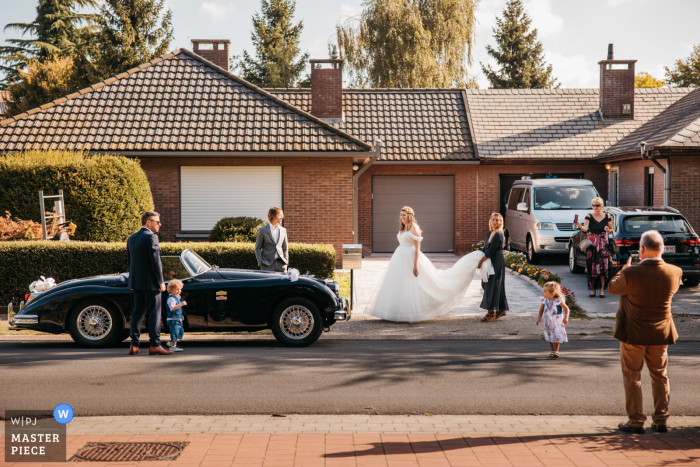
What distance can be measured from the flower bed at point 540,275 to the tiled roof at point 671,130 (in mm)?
4768

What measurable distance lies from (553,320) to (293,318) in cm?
340

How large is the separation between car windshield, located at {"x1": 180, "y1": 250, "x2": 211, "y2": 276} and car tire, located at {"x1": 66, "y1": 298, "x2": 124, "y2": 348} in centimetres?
110

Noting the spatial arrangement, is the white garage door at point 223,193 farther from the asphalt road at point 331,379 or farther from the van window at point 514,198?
the asphalt road at point 331,379

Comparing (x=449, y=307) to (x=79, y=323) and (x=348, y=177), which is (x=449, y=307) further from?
(x=348, y=177)

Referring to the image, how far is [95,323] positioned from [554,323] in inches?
236

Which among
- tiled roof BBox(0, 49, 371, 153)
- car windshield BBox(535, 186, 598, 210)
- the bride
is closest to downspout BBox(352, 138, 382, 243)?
tiled roof BBox(0, 49, 371, 153)

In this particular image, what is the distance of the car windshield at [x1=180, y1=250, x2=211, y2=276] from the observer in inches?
350

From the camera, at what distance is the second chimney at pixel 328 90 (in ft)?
73.6

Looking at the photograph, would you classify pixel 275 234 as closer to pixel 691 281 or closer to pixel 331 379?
pixel 331 379

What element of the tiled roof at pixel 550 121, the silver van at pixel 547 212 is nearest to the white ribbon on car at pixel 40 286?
Result: the silver van at pixel 547 212

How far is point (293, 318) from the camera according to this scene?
8.88m

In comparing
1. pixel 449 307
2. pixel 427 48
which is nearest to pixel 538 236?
pixel 449 307

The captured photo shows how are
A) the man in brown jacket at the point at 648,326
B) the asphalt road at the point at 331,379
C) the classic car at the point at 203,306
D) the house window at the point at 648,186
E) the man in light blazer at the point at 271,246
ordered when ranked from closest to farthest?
1. the man in brown jacket at the point at 648,326
2. the asphalt road at the point at 331,379
3. the classic car at the point at 203,306
4. the man in light blazer at the point at 271,246
5. the house window at the point at 648,186

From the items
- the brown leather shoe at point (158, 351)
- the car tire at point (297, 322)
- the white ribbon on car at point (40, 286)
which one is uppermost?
the white ribbon on car at point (40, 286)
